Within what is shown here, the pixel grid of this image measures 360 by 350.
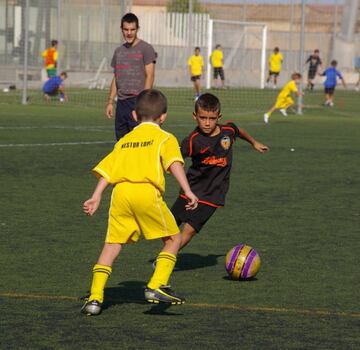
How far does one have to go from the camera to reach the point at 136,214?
288 inches

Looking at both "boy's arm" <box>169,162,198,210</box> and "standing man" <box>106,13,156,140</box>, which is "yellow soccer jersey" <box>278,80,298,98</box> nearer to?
"standing man" <box>106,13,156,140</box>

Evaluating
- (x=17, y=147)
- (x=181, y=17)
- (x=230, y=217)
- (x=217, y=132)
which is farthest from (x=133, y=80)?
(x=181, y=17)

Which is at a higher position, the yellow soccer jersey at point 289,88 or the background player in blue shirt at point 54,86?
the yellow soccer jersey at point 289,88

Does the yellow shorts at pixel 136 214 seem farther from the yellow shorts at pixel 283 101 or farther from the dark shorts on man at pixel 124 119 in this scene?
the yellow shorts at pixel 283 101

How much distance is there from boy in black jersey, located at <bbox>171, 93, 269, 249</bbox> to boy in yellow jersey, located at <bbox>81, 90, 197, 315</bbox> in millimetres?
1441

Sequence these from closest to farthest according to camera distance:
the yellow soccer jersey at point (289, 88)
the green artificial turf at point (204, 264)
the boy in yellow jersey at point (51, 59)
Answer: the green artificial turf at point (204, 264) < the yellow soccer jersey at point (289, 88) < the boy in yellow jersey at point (51, 59)

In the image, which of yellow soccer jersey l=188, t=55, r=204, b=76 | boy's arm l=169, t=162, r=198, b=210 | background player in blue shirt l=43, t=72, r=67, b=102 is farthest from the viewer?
yellow soccer jersey l=188, t=55, r=204, b=76

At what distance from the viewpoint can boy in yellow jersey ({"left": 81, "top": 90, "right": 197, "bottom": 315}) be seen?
7250 millimetres

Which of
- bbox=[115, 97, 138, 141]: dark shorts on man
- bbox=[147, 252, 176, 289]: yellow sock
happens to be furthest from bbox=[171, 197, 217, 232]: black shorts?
bbox=[115, 97, 138, 141]: dark shorts on man

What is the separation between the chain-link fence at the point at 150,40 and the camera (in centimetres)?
3753

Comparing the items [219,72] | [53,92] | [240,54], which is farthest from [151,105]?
[240,54]

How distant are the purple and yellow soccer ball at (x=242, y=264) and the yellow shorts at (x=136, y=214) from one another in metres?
1.20

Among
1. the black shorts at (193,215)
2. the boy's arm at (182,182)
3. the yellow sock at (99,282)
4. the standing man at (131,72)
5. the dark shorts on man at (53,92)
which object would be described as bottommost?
the dark shorts on man at (53,92)

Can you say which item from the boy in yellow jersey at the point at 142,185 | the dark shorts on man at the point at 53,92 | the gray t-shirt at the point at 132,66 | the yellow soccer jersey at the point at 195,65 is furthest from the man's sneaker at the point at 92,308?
the yellow soccer jersey at the point at 195,65
